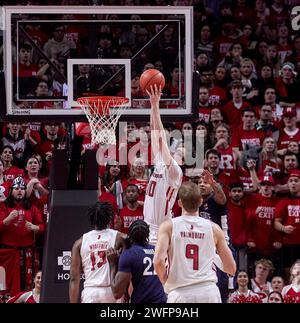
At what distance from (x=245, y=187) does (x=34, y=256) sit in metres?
2.87

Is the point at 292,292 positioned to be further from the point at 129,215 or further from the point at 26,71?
the point at 26,71

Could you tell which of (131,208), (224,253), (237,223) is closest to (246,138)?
(237,223)

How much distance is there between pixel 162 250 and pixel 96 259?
3.71 feet

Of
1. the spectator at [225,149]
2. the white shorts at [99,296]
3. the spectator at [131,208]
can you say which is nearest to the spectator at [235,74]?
the spectator at [225,149]

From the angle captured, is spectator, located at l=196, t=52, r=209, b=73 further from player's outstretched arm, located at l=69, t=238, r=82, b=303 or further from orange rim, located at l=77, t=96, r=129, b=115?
player's outstretched arm, located at l=69, t=238, r=82, b=303

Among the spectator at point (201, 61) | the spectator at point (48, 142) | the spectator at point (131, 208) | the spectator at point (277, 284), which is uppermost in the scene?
the spectator at point (201, 61)

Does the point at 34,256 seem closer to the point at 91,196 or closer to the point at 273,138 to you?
the point at 91,196

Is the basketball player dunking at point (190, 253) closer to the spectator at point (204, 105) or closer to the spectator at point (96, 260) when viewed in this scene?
the spectator at point (96, 260)

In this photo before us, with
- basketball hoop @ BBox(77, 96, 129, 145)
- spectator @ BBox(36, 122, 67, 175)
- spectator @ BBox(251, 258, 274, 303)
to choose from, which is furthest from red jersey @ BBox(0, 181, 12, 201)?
spectator @ BBox(251, 258, 274, 303)

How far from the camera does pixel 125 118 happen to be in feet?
33.2

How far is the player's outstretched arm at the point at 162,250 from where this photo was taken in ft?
26.2

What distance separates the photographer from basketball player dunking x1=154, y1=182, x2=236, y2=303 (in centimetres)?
808

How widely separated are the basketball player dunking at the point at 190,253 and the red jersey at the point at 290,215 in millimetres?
4300

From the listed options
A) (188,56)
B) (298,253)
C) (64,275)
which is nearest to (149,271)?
(64,275)
